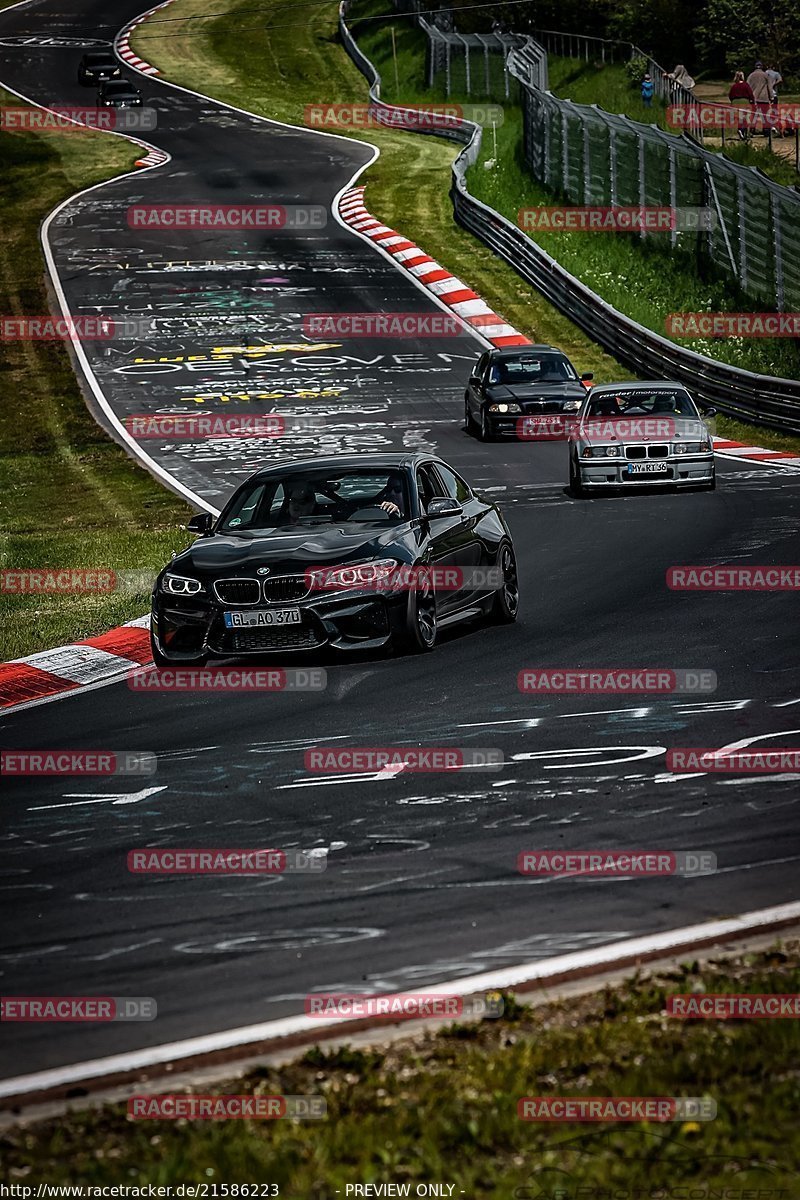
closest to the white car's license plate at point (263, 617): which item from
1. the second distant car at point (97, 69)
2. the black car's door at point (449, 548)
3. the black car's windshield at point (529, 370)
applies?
the black car's door at point (449, 548)

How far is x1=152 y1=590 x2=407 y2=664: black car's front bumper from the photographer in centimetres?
1191

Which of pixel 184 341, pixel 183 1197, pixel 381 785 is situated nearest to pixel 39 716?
pixel 381 785

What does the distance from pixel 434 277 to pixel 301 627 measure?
29.2 meters

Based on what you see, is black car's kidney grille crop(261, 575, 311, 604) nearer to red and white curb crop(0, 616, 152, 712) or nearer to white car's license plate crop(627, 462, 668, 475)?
red and white curb crop(0, 616, 152, 712)

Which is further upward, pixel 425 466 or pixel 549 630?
pixel 425 466

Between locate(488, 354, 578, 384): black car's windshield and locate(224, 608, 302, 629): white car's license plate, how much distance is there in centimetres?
1609

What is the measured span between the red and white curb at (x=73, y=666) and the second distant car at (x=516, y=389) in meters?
13.6

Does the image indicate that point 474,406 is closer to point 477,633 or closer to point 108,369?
point 108,369

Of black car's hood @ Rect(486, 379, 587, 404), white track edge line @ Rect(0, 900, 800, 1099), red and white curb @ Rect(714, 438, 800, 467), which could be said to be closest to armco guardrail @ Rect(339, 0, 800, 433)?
red and white curb @ Rect(714, 438, 800, 467)

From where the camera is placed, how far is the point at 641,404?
2284cm

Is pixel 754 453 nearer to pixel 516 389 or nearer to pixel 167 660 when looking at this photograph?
pixel 516 389

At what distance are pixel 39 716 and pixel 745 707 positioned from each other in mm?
4409

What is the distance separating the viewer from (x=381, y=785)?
8.95m

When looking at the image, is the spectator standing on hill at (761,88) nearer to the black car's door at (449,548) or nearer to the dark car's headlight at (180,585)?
the black car's door at (449,548)
